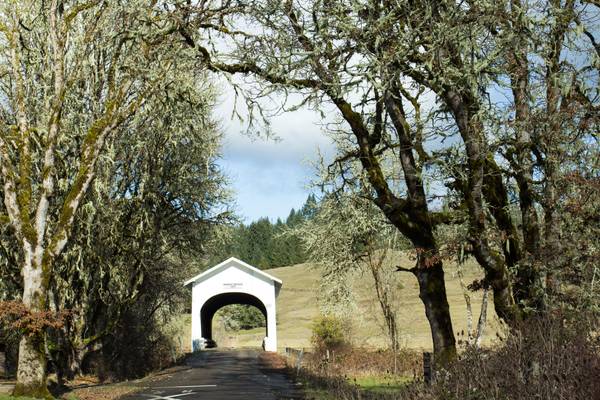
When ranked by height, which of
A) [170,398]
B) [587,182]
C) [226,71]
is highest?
[226,71]

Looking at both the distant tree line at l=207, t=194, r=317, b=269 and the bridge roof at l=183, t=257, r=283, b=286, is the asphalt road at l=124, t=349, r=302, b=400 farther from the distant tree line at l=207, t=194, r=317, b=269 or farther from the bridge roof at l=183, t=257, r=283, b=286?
the distant tree line at l=207, t=194, r=317, b=269

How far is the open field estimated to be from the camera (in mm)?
36375

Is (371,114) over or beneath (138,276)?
over

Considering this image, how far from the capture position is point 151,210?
84.6ft

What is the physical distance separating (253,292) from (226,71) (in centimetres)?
3845

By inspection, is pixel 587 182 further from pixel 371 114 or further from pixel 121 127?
pixel 121 127

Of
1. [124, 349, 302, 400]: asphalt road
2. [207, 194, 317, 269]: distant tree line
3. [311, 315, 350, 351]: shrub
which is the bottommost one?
[124, 349, 302, 400]: asphalt road

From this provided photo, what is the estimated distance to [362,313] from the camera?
1417 inches

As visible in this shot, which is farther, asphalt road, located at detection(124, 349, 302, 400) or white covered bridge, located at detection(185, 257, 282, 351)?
white covered bridge, located at detection(185, 257, 282, 351)

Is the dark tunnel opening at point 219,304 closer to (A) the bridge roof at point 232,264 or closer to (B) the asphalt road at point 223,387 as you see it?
(A) the bridge roof at point 232,264

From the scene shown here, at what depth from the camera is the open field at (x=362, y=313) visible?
36.4 m

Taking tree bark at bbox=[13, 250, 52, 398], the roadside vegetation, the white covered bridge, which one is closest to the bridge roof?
the white covered bridge

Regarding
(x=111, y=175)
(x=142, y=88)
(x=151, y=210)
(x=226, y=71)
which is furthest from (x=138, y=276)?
(x=226, y=71)

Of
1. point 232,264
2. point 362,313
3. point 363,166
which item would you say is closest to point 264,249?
point 232,264
